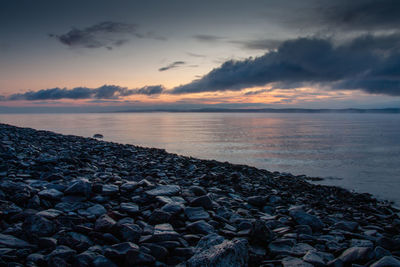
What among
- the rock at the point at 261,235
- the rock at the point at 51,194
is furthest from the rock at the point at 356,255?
the rock at the point at 51,194

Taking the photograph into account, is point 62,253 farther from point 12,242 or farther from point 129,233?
point 129,233

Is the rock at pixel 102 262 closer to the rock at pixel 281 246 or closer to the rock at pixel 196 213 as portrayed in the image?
the rock at pixel 196 213

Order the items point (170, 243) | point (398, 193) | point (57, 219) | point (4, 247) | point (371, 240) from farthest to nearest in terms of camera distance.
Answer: point (398, 193), point (371, 240), point (57, 219), point (170, 243), point (4, 247)

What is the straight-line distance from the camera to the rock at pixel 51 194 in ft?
17.3

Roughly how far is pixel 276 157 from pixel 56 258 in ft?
66.7

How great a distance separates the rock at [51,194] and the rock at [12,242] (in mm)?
1653

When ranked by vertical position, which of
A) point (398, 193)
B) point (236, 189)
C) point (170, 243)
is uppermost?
point (170, 243)

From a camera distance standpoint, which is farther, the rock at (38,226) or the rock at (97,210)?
the rock at (97,210)

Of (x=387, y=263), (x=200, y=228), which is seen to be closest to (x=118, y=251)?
(x=200, y=228)

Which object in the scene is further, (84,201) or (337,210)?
(337,210)

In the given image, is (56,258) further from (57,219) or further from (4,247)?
(57,219)

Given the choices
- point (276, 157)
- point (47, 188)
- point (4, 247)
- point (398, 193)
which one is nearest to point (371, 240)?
point (4, 247)

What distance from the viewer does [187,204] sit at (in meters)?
5.95

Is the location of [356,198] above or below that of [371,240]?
below
